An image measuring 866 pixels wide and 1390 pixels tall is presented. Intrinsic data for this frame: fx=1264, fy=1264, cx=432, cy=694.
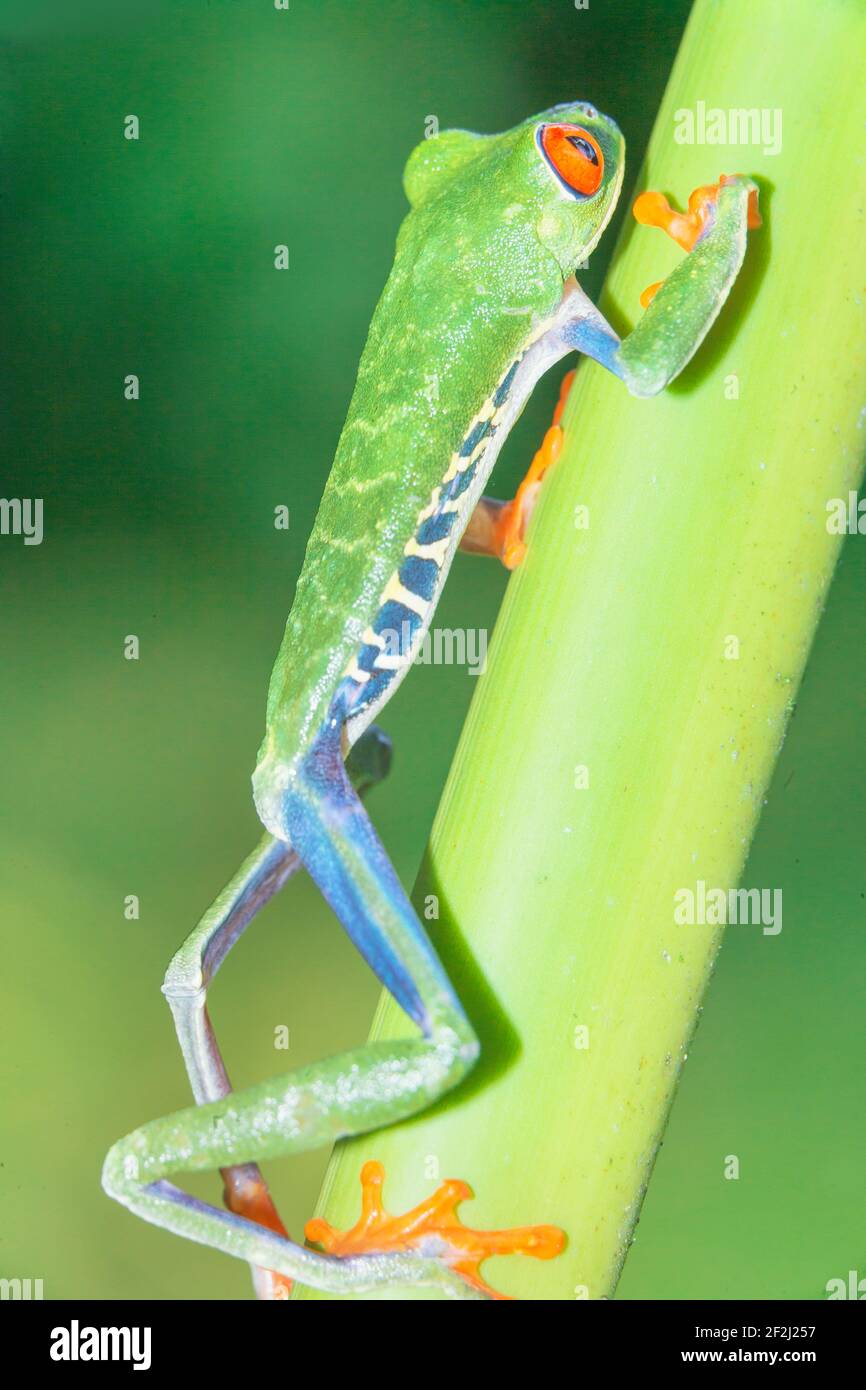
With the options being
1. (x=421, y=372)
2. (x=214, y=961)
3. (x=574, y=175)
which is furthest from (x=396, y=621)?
(x=574, y=175)

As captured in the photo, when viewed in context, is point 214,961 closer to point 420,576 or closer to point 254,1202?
point 254,1202

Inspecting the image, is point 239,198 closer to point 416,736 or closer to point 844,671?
point 416,736

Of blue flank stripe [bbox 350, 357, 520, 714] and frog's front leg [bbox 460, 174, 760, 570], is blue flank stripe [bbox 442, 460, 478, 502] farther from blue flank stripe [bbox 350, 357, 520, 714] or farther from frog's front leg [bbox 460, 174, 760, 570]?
frog's front leg [bbox 460, 174, 760, 570]

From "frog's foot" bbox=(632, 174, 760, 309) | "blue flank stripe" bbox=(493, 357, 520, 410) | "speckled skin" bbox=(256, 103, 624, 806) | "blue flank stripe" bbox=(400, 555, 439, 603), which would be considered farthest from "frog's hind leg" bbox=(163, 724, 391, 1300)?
"frog's foot" bbox=(632, 174, 760, 309)

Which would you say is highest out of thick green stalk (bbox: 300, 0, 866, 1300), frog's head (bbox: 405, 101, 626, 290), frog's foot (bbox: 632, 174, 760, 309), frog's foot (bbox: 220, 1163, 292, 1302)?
frog's head (bbox: 405, 101, 626, 290)

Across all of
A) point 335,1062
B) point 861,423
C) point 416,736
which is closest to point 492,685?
point 861,423

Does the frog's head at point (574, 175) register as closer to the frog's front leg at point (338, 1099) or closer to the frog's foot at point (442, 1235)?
the frog's front leg at point (338, 1099)
